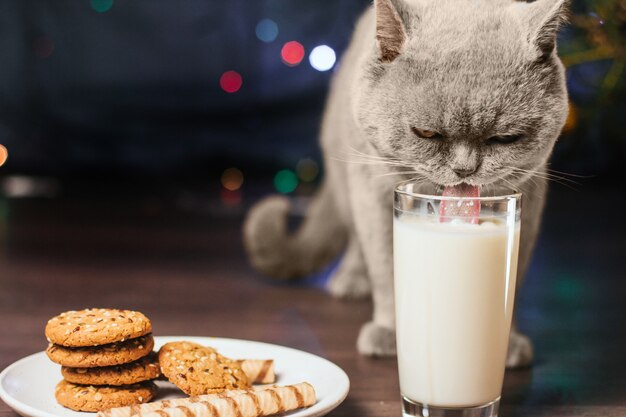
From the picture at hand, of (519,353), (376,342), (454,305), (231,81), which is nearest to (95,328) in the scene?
(454,305)

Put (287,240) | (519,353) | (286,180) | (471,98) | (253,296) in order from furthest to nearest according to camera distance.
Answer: (286,180)
(287,240)
(253,296)
(519,353)
(471,98)

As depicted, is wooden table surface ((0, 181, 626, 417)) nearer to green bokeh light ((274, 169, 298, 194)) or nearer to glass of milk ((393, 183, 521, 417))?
glass of milk ((393, 183, 521, 417))

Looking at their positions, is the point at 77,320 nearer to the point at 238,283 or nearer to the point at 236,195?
the point at 238,283

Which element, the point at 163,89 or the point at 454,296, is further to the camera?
the point at 163,89

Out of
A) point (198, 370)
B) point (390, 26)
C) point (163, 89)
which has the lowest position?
point (198, 370)

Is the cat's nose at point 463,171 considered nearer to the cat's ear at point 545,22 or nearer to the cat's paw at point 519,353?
the cat's ear at point 545,22

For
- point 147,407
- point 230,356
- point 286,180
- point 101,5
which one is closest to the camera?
point 147,407

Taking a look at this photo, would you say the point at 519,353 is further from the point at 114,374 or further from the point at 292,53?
the point at 292,53
